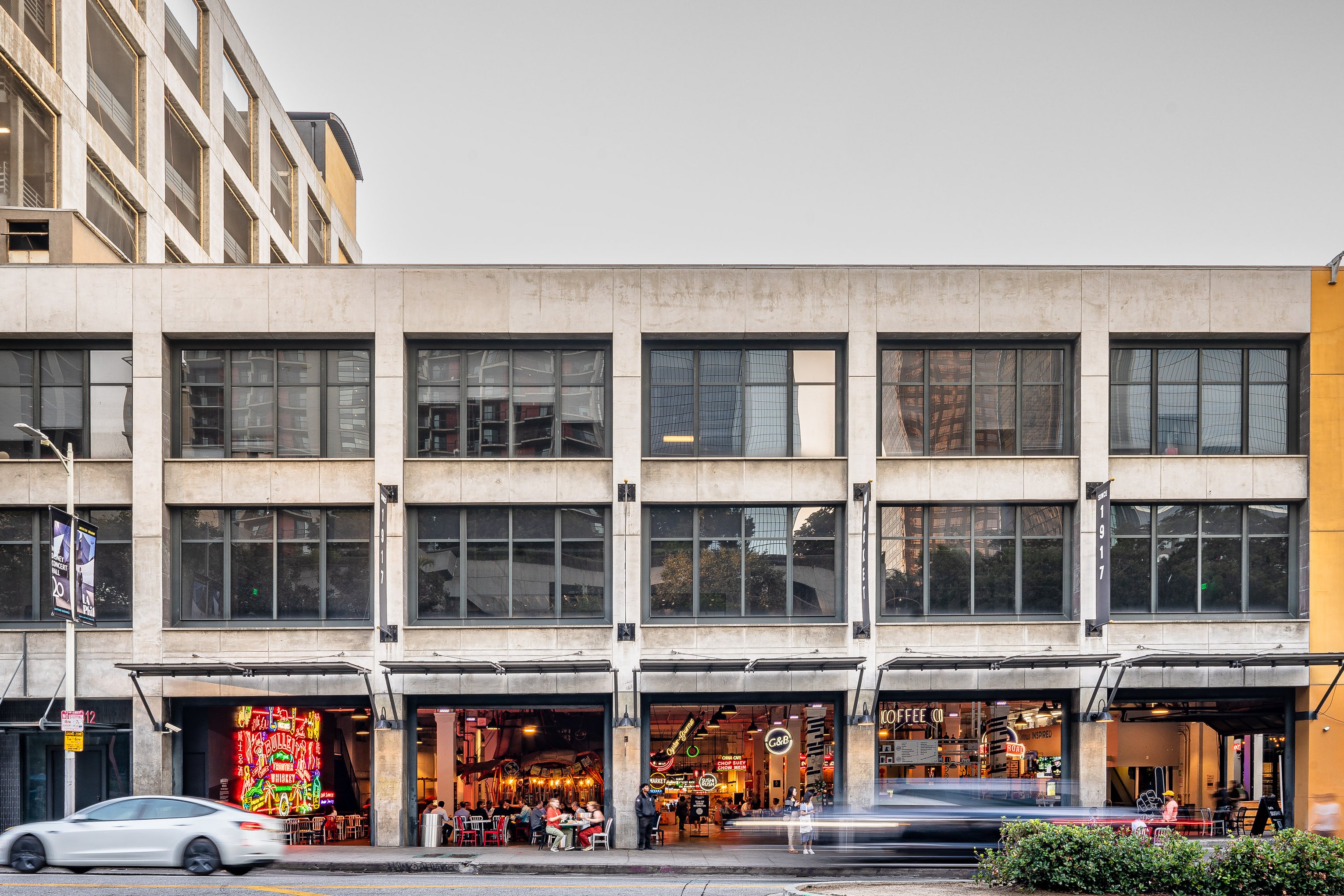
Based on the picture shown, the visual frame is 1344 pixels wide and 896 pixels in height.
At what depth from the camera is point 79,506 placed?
2622 centimetres

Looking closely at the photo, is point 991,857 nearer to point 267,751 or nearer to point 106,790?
point 267,751

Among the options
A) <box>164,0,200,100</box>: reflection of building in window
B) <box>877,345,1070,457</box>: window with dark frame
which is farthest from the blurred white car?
<box>164,0,200,100</box>: reflection of building in window

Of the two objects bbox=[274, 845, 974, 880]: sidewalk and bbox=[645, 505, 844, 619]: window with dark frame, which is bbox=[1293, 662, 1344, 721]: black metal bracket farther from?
bbox=[645, 505, 844, 619]: window with dark frame

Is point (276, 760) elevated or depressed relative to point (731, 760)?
elevated

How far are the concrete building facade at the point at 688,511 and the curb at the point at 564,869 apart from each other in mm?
2963

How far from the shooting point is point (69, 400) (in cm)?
2644

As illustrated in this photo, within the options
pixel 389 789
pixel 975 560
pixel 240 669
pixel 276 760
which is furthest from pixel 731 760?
pixel 240 669

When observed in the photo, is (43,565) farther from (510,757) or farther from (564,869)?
(564,869)

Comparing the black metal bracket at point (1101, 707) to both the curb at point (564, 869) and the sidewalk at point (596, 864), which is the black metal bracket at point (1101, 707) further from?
the curb at point (564, 869)

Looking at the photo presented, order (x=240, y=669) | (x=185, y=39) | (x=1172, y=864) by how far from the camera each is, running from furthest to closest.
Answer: (x=185, y=39) < (x=240, y=669) < (x=1172, y=864)

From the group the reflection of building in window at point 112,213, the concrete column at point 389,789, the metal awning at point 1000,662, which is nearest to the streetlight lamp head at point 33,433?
the reflection of building in window at point 112,213

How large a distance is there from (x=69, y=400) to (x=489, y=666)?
1162 centimetres

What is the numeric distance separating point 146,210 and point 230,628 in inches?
657

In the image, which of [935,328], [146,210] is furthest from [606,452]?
[146,210]
